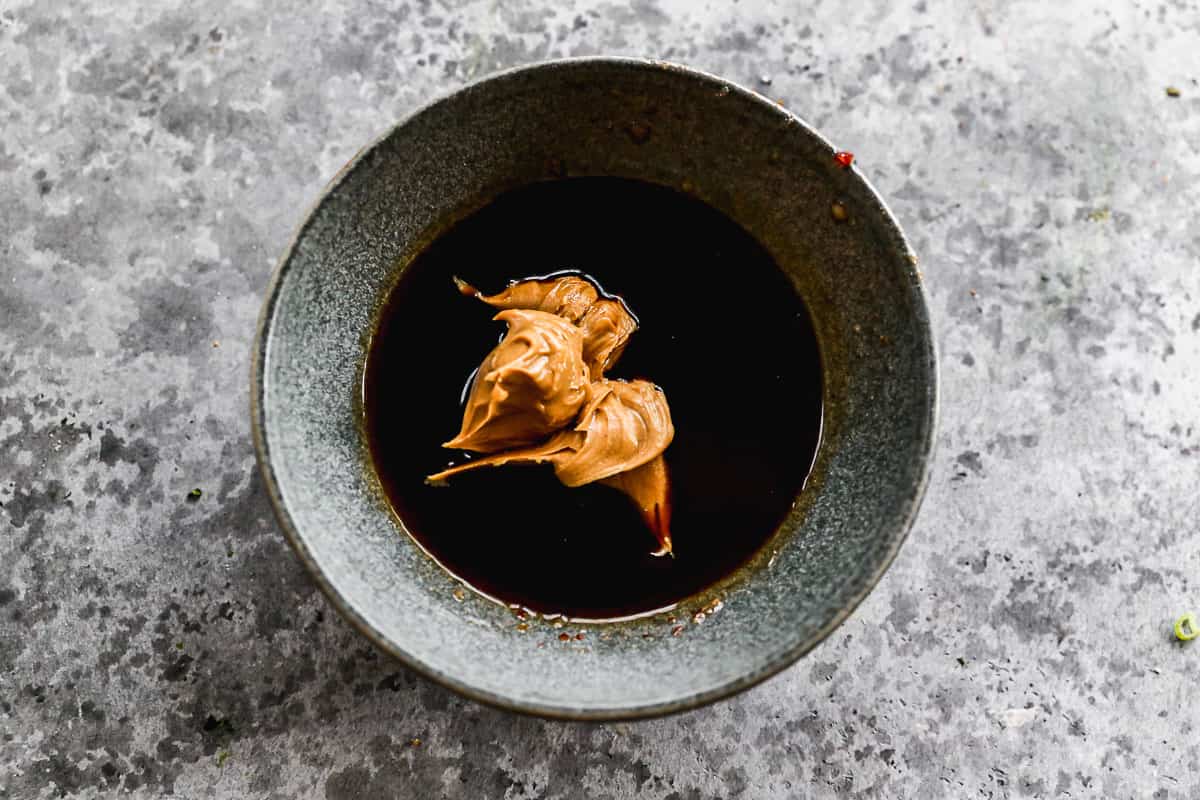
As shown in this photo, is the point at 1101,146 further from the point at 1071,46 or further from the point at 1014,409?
the point at 1014,409

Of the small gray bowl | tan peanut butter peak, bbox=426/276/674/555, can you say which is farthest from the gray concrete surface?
tan peanut butter peak, bbox=426/276/674/555

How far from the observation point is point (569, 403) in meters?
1.27

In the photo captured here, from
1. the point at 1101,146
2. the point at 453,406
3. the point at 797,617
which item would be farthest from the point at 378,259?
the point at 1101,146

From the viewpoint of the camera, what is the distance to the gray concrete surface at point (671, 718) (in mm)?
1453

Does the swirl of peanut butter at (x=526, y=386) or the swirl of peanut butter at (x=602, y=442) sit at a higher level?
the swirl of peanut butter at (x=526, y=386)

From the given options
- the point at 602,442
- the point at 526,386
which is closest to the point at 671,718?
the point at 602,442

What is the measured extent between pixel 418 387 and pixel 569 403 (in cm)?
23

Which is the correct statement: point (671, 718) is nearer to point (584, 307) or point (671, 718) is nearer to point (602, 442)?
point (602, 442)

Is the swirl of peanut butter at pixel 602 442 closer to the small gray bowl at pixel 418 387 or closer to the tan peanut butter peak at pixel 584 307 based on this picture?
the tan peanut butter peak at pixel 584 307

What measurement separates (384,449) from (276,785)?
0.54 m

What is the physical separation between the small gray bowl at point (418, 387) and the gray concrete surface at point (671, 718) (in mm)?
250

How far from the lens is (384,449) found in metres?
1.34

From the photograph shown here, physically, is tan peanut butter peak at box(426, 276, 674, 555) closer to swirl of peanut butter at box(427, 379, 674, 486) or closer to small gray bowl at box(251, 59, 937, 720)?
swirl of peanut butter at box(427, 379, 674, 486)

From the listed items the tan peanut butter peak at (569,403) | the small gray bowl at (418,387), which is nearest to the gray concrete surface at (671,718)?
the small gray bowl at (418,387)
